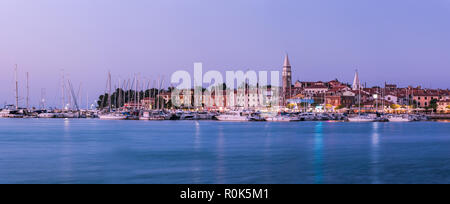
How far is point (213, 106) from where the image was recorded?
108 m

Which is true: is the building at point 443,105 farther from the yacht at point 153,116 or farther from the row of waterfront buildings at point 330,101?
the yacht at point 153,116

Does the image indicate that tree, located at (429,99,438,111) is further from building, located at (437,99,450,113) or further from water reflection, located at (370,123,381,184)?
water reflection, located at (370,123,381,184)

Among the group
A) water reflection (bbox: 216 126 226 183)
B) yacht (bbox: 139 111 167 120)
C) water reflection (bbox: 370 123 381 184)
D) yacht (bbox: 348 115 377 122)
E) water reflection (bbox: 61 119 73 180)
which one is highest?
yacht (bbox: 139 111 167 120)

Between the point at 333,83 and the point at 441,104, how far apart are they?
35794mm

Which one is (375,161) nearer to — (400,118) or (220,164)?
(220,164)

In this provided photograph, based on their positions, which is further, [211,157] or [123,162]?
[211,157]

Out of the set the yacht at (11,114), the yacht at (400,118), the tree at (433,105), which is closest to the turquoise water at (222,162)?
the yacht at (400,118)

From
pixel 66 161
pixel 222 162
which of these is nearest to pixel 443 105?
pixel 222 162

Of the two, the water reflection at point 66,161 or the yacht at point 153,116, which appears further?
the yacht at point 153,116

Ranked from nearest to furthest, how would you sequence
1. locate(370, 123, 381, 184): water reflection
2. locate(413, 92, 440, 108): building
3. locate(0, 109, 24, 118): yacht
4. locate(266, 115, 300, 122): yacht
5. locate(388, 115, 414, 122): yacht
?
locate(370, 123, 381, 184): water reflection, locate(266, 115, 300, 122): yacht, locate(388, 115, 414, 122): yacht, locate(0, 109, 24, 118): yacht, locate(413, 92, 440, 108): building

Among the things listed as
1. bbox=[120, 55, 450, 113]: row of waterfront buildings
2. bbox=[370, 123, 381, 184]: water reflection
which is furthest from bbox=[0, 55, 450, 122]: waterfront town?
bbox=[370, 123, 381, 184]: water reflection
